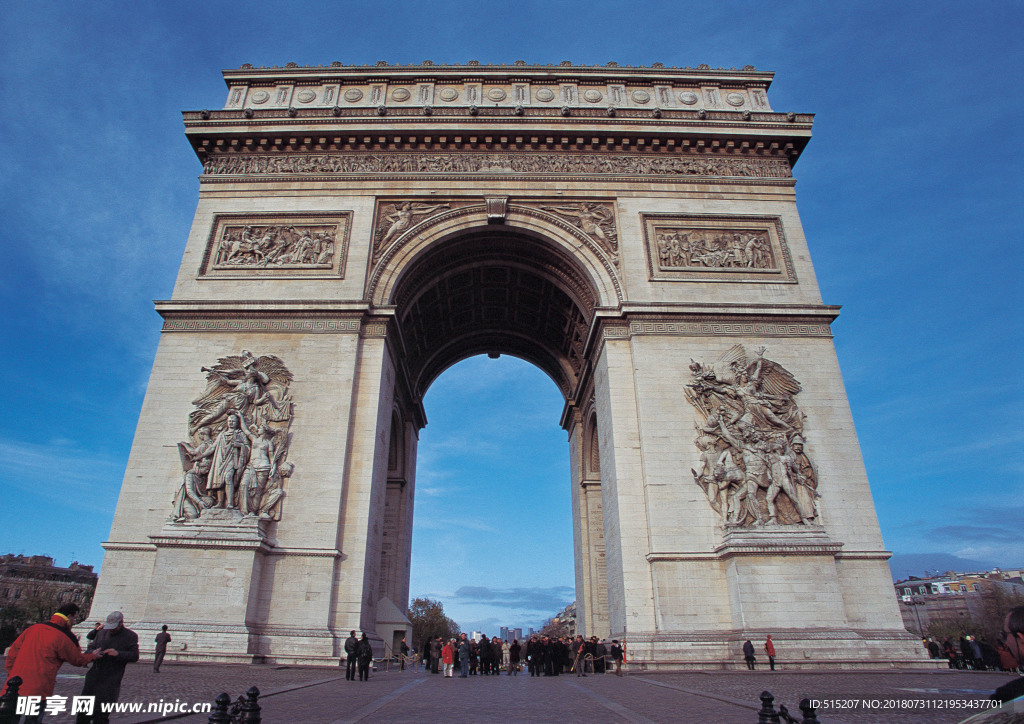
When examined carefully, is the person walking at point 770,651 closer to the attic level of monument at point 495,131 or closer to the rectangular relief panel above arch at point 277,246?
the attic level of monument at point 495,131

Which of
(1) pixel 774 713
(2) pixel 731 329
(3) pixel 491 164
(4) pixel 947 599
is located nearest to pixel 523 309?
(3) pixel 491 164

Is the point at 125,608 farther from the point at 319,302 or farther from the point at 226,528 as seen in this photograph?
the point at 319,302

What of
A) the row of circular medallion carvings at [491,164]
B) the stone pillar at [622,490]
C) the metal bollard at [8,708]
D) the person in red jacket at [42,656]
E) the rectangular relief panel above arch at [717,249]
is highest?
the row of circular medallion carvings at [491,164]

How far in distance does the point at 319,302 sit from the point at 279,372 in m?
2.31

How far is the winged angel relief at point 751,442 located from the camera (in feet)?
49.3

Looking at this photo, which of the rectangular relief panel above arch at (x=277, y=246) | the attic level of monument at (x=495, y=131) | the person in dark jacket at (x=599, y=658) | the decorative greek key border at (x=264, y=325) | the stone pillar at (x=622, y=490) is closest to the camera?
the stone pillar at (x=622, y=490)

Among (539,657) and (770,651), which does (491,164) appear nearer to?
(539,657)

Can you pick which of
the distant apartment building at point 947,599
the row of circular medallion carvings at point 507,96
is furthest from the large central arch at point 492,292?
the distant apartment building at point 947,599

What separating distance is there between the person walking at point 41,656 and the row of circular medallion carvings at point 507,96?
1976 cm

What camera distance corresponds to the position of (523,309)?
24312 mm

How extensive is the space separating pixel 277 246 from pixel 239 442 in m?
6.60

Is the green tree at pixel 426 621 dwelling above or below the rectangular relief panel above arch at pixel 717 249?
below

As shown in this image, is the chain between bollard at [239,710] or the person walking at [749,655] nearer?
the chain between bollard at [239,710]

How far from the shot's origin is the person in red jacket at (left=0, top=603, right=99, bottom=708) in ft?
13.9
